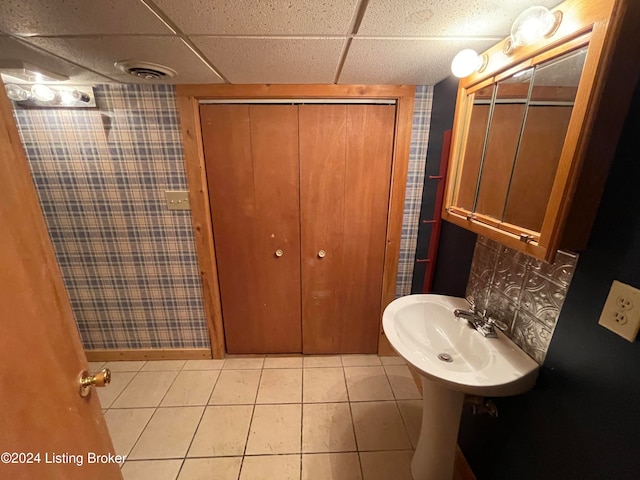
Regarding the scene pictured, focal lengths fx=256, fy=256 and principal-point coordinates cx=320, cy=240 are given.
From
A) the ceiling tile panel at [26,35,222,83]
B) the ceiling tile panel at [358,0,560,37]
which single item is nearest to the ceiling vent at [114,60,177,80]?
the ceiling tile panel at [26,35,222,83]

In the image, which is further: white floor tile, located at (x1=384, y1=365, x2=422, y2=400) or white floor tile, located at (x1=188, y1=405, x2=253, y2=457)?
white floor tile, located at (x1=384, y1=365, x2=422, y2=400)

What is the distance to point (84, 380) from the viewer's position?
2.32ft

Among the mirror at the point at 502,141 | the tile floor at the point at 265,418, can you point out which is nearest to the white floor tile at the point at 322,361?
the tile floor at the point at 265,418

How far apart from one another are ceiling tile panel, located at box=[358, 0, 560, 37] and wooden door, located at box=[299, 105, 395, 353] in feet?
2.31

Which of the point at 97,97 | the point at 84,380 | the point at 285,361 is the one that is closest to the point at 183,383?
the point at 285,361

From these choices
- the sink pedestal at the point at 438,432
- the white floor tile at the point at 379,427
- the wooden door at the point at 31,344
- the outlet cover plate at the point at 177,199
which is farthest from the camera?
the outlet cover plate at the point at 177,199

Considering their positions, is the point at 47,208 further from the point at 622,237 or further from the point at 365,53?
the point at 622,237

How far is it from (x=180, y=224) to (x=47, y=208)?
844 mm

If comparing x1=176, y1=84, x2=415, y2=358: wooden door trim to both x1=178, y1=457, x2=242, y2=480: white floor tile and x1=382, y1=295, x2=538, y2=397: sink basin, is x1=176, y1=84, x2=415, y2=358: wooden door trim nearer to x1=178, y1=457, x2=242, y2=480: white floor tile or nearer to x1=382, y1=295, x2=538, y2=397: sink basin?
x1=382, y1=295, x2=538, y2=397: sink basin

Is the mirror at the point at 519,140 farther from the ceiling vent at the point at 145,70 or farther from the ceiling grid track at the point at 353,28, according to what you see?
the ceiling vent at the point at 145,70

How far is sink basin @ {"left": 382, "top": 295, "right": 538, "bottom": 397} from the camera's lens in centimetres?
83

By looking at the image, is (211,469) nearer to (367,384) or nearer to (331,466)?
(331,466)

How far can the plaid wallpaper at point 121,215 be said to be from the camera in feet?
5.06

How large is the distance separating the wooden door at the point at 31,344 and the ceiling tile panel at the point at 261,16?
1.77 ft
